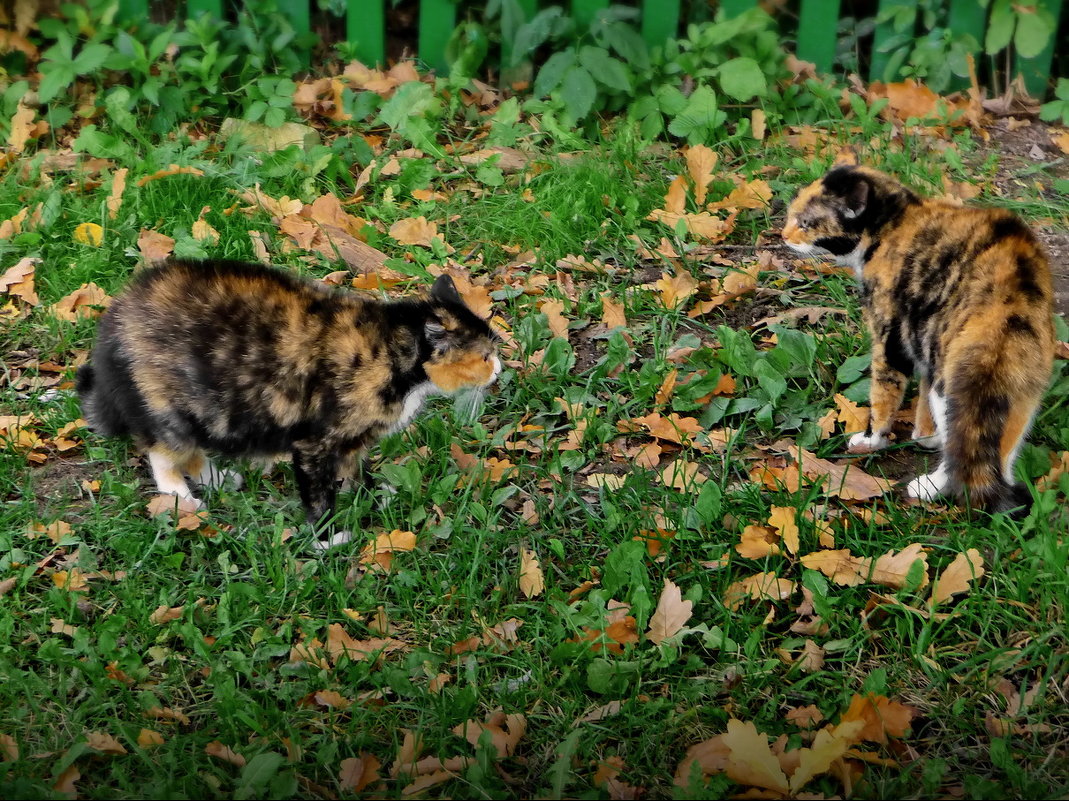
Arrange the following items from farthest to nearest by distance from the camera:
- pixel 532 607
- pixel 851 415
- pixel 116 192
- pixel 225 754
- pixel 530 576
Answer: pixel 116 192 < pixel 851 415 < pixel 530 576 < pixel 532 607 < pixel 225 754

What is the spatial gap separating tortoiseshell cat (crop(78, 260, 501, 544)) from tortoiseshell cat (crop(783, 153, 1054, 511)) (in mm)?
1552

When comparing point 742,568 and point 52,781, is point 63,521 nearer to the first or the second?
point 52,781

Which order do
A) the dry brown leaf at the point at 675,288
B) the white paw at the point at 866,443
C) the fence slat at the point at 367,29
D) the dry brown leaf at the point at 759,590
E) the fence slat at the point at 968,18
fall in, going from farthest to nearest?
the fence slat at the point at 367,29 → the fence slat at the point at 968,18 → the dry brown leaf at the point at 675,288 → the white paw at the point at 866,443 → the dry brown leaf at the point at 759,590

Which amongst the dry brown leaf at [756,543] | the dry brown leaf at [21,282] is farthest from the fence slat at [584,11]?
the dry brown leaf at [756,543]

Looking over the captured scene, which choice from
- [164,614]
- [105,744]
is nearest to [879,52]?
[164,614]

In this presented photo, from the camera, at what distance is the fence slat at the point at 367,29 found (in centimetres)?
682

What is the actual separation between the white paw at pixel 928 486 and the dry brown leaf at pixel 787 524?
0.50 meters

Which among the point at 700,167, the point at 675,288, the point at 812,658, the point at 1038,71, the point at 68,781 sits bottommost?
the point at 68,781

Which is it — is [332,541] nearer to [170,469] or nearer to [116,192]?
[170,469]

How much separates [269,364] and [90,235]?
6.63 feet

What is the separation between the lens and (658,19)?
6629 mm

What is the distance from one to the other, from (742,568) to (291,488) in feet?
5.73

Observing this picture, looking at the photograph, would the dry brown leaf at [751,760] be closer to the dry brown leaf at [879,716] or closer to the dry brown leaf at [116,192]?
the dry brown leaf at [879,716]

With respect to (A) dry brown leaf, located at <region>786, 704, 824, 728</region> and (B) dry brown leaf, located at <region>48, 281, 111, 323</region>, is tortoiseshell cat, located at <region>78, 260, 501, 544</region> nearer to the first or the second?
(B) dry brown leaf, located at <region>48, 281, 111, 323</region>
